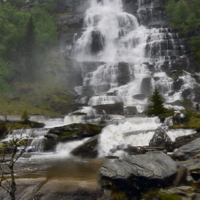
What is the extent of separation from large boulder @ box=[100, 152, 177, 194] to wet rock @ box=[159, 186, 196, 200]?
471 mm

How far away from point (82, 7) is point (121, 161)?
270 feet

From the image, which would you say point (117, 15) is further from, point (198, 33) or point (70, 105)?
point (70, 105)

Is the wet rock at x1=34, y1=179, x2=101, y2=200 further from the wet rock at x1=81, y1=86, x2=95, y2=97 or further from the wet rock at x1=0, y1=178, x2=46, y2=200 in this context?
the wet rock at x1=81, y1=86, x2=95, y2=97

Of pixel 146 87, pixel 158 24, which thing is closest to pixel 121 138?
pixel 146 87

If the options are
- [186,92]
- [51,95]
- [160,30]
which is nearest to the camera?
[186,92]

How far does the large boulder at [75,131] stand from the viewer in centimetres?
1611

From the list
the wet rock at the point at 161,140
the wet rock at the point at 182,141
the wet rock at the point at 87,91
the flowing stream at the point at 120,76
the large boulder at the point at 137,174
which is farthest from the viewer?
the wet rock at the point at 87,91

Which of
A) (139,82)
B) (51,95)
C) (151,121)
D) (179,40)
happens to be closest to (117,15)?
(179,40)

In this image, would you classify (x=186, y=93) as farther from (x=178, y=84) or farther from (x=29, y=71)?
(x=29, y=71)

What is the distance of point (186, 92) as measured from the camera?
100 feet

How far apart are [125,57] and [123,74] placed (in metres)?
12.2

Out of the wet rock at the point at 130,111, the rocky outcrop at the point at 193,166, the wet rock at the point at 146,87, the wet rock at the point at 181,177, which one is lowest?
the wet rock at the point at 181,177

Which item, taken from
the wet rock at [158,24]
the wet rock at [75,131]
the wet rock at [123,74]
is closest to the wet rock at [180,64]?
the wet rock at [123,74]

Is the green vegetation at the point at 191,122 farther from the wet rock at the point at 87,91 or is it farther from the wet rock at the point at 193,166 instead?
the wet rock at the point at 87,91
